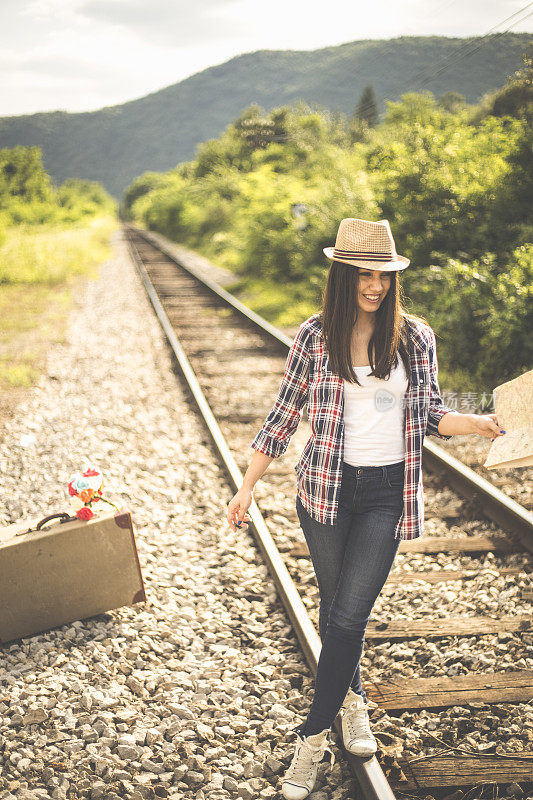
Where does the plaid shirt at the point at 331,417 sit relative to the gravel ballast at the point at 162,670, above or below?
above

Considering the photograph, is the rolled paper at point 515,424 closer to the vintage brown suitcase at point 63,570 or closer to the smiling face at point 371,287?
the smiling face at point 371,287

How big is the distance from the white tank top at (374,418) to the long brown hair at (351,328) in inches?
1.6

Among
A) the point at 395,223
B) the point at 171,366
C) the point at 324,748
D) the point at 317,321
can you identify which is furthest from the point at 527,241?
the point at 324,748

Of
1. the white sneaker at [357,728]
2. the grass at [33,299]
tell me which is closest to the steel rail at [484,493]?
the white sneaker at [357,728]

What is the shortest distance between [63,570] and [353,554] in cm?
178

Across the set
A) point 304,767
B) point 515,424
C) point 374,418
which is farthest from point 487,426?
point 304,767

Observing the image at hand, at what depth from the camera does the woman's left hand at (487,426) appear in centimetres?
201

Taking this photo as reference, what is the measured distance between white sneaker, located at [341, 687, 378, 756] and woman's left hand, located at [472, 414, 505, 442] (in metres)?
1.24

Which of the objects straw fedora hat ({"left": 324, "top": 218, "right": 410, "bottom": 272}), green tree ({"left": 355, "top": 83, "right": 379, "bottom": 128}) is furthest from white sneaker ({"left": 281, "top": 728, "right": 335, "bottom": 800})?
green tree ({"left": 355, "top": 83, "right": 379, "bottom": 128})

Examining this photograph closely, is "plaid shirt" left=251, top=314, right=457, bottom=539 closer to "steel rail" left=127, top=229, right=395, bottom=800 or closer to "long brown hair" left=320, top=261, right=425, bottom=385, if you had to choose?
"long brown hair" left=320, top=261, right=425, bottom=385

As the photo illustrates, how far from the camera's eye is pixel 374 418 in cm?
211

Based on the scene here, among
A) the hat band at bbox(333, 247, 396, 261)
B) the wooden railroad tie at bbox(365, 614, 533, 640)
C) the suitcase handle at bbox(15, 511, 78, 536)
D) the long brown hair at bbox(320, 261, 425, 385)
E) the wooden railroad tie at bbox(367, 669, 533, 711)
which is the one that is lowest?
the wooden railroad tie at bbox(367, 669, 533, 711)

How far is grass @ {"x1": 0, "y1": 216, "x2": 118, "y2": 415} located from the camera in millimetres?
8297

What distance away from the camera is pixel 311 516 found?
2207 millimetres
